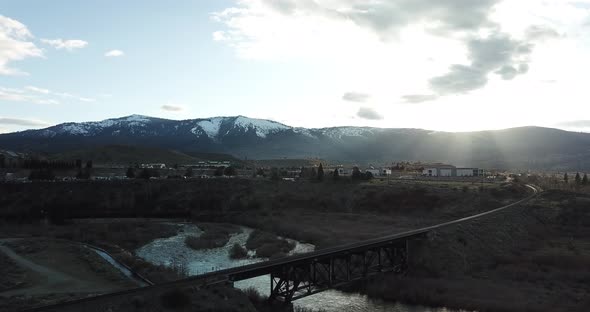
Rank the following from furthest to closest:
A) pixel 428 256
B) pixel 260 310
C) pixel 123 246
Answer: pixel 123 246 → pixel 428 256 → pixel 260 310

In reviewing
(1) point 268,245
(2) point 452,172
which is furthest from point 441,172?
(1) point 268,245

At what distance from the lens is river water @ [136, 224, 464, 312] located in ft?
107

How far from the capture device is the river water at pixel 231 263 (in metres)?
32.7

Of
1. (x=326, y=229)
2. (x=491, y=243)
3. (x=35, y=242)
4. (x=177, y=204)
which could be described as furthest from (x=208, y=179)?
(x=491, y=243)

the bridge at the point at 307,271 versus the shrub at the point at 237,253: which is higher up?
the bridge at the point at 307,271

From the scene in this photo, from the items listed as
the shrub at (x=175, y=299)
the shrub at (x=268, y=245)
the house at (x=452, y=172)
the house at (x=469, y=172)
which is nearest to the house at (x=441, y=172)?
the house at (x=452, y=172)

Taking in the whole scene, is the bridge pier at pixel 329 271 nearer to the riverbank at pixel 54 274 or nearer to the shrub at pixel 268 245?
the shrub at pixel 268 245

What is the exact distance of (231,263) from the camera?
47094 mm

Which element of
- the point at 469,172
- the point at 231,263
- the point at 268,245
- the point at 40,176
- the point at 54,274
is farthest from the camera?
the point at 469,172

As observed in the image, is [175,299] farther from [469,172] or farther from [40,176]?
A: [469,172]

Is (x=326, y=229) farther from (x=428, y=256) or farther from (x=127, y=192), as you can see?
(x=127, y=192)

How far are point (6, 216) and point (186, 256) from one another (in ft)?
211

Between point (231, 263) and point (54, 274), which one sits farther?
point (231, 263)

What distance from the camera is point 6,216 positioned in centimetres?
9381
